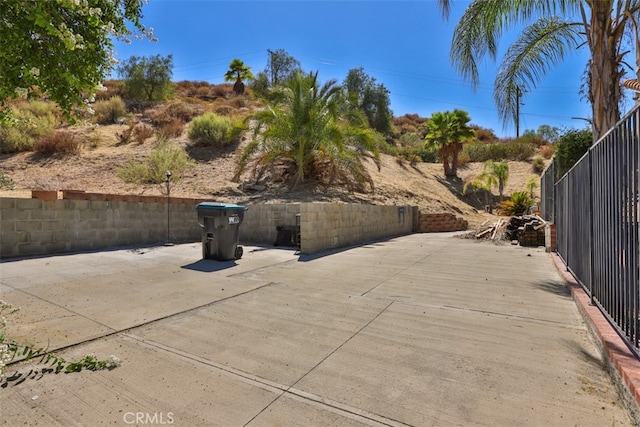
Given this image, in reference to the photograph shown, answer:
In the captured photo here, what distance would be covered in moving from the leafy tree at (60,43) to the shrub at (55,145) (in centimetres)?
1595

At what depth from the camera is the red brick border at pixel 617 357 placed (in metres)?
2.32

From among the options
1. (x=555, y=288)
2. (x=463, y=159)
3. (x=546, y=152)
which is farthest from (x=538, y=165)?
(x=555, y=288)

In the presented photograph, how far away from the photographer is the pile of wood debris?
1172 centimetres

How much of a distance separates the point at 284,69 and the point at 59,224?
1375 inches

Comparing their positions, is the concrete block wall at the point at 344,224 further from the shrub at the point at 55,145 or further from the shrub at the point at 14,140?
the shrub at the point at 14,140

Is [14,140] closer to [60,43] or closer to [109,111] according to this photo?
[109,111]

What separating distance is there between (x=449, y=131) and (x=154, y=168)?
21.5 m

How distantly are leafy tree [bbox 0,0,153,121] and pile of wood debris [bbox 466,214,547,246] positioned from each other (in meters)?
11.9

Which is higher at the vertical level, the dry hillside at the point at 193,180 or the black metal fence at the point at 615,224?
the dry hillside at the point at 193,180

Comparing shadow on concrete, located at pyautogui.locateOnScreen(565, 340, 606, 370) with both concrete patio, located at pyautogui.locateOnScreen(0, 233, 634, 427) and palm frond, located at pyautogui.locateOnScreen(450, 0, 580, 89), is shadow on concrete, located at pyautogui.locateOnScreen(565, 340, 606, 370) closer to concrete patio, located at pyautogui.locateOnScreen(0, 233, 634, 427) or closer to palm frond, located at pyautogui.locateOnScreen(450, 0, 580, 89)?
concrete patio, located at pyautogui.locateOnScreen(0, 233, 634, 427)

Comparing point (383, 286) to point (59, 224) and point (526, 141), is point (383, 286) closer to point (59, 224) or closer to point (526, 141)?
point (59, 224)

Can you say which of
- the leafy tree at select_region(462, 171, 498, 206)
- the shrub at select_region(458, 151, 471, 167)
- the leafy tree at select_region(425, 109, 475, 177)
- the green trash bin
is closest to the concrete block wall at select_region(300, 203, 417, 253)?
the green trash bin

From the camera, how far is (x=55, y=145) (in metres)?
16.9

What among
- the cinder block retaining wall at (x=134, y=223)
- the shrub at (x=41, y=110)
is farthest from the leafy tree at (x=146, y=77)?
the cinder block retaining wall at (x=134, y=223)
